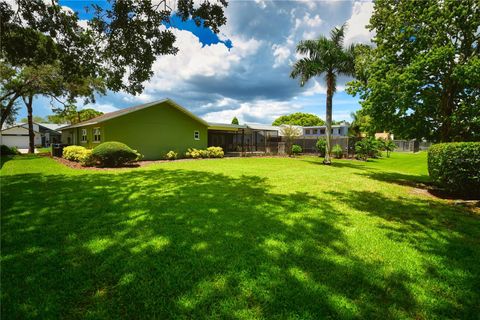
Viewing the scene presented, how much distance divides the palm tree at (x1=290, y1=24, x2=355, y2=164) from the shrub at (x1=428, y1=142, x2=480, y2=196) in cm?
1079

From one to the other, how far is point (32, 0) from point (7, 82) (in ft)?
72.1

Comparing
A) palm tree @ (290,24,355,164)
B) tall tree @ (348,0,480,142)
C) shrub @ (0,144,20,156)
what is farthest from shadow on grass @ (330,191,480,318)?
shrub @ (0,144,20,156)

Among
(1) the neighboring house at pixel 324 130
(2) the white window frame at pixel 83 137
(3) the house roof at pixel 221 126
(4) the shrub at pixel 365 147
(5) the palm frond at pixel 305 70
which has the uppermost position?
(5) the palm frond at pixel 305 70

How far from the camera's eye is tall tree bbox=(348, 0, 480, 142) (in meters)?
9.01

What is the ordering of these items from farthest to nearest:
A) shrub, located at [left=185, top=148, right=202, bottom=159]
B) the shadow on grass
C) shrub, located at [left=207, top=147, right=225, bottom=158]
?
shrub, located at [left=207, top=147, right=225, bottom=158] < shrub, located at [left=185, top=148, right=202, bottom=159] < the shadow on grass

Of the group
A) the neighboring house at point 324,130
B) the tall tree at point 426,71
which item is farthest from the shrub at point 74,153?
the neighboring house at point 324,130

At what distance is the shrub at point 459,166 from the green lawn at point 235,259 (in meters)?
1.51

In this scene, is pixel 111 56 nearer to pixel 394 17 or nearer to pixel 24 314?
pixel 24 314

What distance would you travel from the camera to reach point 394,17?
1046cm

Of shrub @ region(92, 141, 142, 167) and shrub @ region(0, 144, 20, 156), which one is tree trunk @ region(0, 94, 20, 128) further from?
shrub @ region(92, 141, 142, 167)

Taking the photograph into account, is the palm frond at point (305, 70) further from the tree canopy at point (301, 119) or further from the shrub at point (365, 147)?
the tree canopy at point (301, 119)

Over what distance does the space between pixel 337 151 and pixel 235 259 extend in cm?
2524

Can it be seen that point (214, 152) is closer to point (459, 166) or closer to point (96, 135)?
point (96, 135)

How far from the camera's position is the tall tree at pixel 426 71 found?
901 cm
